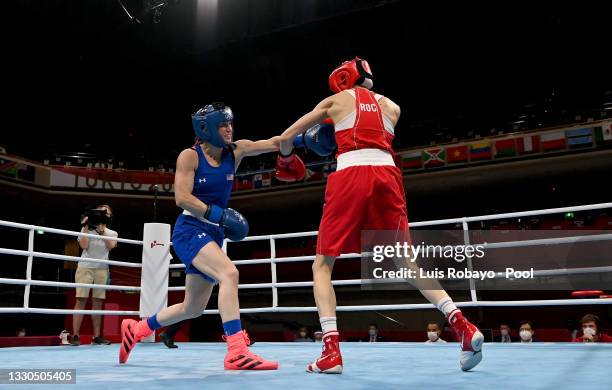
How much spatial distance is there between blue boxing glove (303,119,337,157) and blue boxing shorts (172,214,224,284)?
0.66m

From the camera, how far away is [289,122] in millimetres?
15953

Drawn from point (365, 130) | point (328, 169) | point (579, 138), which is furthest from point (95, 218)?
point (579, 138)

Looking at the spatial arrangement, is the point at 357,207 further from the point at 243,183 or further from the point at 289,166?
the point at 243,183

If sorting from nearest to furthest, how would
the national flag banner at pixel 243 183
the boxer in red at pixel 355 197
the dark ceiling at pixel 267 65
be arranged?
the boxer in red at pixel 355 197
the dark ceiling at pixel 267 65
the national flag banner at pixel 243 183

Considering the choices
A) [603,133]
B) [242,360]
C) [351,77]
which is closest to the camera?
[242,360]

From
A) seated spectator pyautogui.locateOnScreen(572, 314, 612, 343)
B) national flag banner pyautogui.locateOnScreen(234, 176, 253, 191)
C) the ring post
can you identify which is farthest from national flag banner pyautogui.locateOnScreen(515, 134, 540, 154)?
the ring post

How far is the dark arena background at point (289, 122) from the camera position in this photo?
36.0ft

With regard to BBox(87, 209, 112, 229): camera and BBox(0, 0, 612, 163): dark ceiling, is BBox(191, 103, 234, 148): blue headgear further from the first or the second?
BBox(0, 0, 612, 163): dark ceiling

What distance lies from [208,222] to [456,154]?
10709mm

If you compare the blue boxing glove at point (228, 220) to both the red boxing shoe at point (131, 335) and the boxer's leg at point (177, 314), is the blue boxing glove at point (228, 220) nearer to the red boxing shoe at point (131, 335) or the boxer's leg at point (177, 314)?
the boxer's leg at point (177, 314)

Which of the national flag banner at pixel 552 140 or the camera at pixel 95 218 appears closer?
the camera at pixel 95 218

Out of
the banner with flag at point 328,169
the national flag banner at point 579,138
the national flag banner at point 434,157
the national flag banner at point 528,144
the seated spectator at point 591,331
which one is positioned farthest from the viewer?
the banner with flag at point 328,169

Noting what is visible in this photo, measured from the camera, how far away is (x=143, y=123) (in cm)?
1648

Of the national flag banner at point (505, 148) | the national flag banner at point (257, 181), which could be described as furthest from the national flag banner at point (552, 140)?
the national flag banner at point (257, 181)
